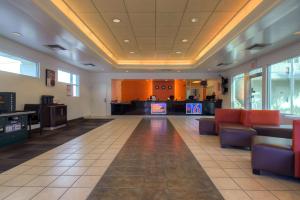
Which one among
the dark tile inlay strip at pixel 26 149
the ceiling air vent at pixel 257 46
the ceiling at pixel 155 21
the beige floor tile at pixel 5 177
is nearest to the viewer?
the beige floor tile at pixel 5 177

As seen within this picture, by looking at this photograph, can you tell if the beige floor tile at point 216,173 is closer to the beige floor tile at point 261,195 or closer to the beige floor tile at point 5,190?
the beige floor tile at point 261,195

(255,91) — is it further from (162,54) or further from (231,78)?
(162,54)

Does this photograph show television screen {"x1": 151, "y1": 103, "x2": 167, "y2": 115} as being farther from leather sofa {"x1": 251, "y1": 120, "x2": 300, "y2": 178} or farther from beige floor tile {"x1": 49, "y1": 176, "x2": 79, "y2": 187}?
beige floor tile {"x1": 49, "y1": 176, "x2": 79, "y2": 187}

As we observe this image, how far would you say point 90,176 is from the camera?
3.47 metres

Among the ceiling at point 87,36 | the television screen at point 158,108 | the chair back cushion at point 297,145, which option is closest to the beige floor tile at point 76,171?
the ceiling at point 87,36

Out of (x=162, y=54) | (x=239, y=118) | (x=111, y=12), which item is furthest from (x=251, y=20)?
(x=162, y=54)

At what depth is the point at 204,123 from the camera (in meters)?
7.17

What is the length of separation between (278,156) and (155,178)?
72.3 inches

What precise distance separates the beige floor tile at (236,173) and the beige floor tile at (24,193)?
2.84m

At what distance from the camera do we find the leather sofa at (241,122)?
5129 millimetres

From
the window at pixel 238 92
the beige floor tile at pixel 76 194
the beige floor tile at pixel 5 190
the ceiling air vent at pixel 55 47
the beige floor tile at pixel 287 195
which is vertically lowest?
the beige floor tile at pixel 5 190

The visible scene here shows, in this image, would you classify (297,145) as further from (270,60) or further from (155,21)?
(270,60)

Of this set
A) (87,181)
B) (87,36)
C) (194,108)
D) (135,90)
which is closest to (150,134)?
(87,36)

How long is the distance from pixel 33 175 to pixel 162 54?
27.9ft
